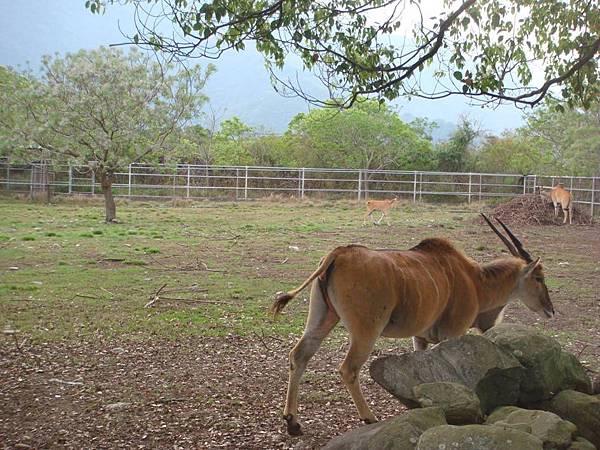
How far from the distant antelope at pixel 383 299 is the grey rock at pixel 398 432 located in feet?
2.17

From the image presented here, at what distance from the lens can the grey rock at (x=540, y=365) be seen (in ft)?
14.4

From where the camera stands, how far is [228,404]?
5.22m

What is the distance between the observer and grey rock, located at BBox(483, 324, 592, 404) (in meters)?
4.40

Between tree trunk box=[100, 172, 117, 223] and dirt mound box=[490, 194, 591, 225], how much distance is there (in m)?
11.6

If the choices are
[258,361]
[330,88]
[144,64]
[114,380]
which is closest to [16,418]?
[114,380]

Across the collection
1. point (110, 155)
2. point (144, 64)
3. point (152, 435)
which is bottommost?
point (152, 435)

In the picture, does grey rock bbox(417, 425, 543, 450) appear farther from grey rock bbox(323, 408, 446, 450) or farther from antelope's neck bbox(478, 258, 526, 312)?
antelope's neck bbox(478, 258, 526, 312)

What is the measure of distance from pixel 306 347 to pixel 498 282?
1.86 m

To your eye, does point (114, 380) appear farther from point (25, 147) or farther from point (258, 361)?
point (25, 147)

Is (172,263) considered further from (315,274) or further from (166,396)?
(315,274)

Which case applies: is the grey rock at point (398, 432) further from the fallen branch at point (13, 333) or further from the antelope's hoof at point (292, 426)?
the fallen branch at point (13, 333)

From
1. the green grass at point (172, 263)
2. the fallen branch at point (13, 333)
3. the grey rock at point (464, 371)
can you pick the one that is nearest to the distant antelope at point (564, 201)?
the green grass at point (172, 263)

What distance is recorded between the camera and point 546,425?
358cm

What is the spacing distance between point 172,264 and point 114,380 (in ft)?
20.1
